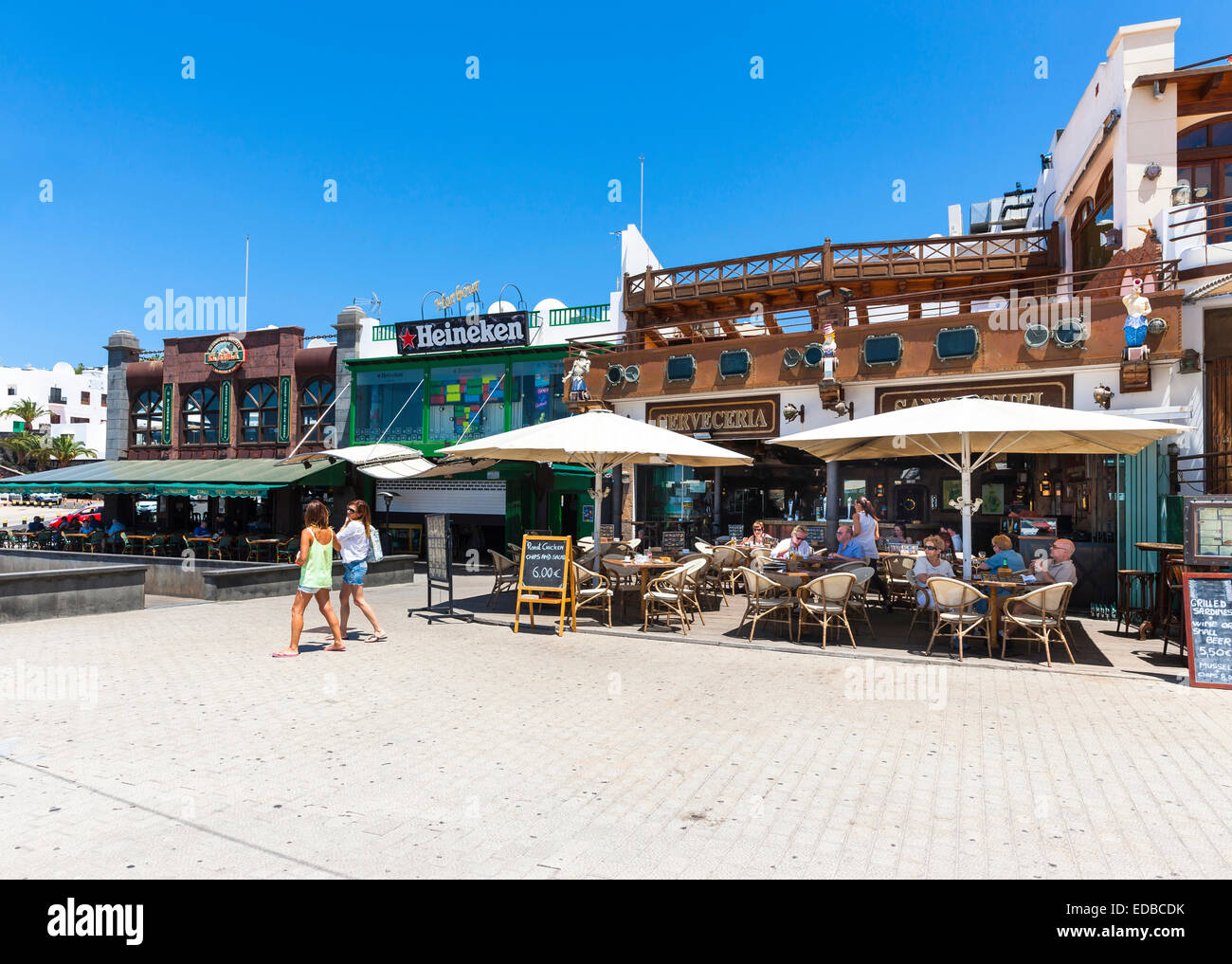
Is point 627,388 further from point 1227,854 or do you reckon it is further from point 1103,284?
point 1227,854

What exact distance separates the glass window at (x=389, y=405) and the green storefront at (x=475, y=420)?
3cm

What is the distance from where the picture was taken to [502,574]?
38.7ft

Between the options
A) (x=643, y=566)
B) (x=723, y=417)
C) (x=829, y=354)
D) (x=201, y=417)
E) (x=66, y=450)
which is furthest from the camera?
(x=66, y=450)

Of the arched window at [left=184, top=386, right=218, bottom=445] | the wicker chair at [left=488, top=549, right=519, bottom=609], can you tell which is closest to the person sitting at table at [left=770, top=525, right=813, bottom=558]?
the wicker chair at [left=488, top=549, right=519, bottom=609]

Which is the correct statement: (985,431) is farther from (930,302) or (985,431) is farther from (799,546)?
(930,302)

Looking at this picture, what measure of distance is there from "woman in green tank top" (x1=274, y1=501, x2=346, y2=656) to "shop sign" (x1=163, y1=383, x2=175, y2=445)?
69.4ft

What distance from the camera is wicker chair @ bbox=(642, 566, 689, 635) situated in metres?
9.47

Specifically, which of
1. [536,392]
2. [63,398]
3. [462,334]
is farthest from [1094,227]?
[63,398]

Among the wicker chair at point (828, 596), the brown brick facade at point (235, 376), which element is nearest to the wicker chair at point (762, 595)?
the wicker chair at point (828, 596)

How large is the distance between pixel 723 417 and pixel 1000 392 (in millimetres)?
5128

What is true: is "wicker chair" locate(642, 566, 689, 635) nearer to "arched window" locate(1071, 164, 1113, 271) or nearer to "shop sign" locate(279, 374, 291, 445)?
"arched window" locate(1071, 164, 1113, 271)

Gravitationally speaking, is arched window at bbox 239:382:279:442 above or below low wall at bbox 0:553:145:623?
above

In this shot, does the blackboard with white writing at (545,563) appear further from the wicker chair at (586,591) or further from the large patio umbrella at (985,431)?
the large patio umbrella at (985,431)
